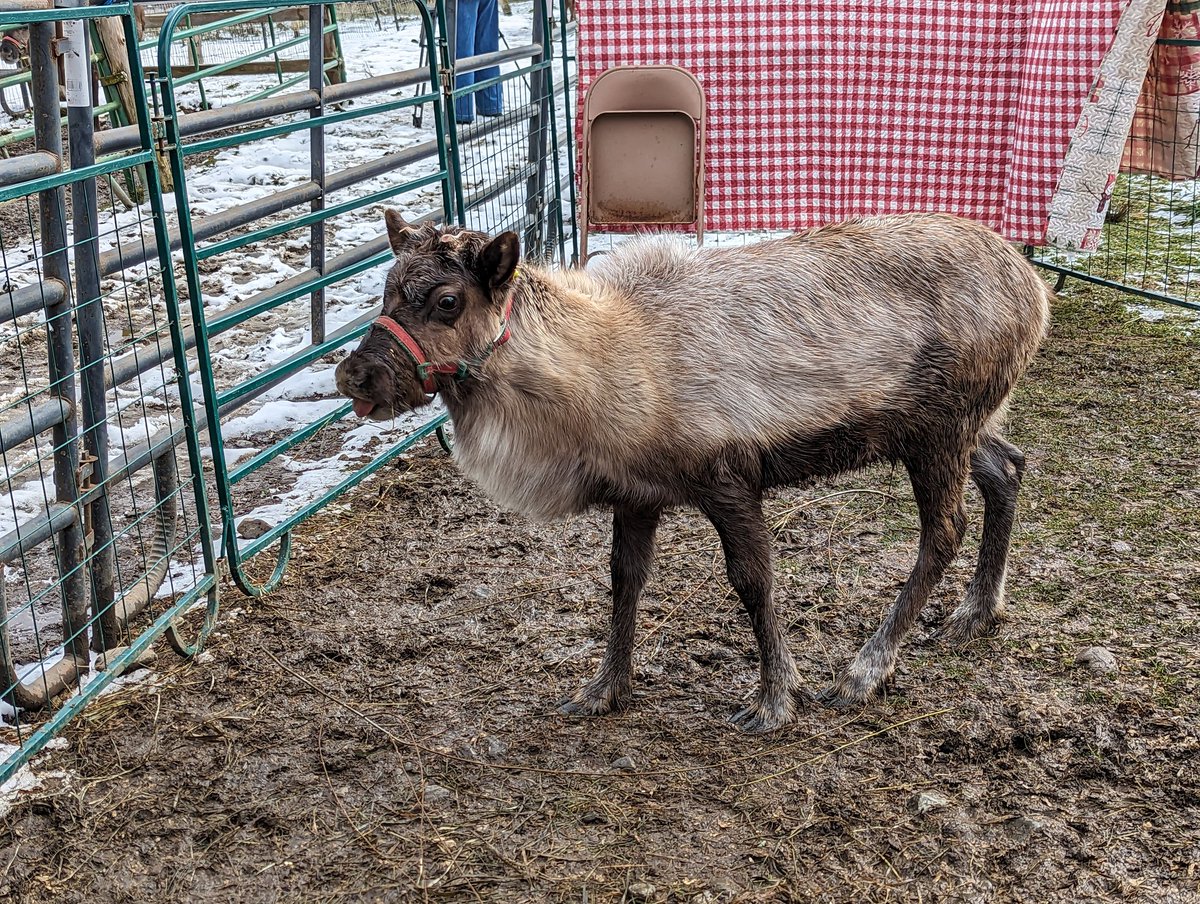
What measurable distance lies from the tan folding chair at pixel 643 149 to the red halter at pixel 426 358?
10.3ft

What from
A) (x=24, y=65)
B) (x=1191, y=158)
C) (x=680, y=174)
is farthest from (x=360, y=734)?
(x=24, y=65)

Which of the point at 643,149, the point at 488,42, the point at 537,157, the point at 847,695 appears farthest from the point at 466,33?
the point at 847,695

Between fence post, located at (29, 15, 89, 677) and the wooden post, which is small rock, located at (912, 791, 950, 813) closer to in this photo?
fence post, located at (29, 15, 89, 677)

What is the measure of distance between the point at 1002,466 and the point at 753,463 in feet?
3.68

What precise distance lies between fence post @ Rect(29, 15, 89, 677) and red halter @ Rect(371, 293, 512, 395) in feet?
3.02

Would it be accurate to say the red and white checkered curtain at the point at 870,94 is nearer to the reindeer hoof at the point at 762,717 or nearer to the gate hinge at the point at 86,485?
the gate hinge at the point at 86,485

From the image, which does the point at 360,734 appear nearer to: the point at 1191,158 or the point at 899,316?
the point at 899,316

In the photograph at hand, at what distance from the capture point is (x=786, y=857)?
2822 mm

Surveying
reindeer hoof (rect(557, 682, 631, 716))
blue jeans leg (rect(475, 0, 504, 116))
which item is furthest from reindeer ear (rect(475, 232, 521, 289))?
blue jeans leg (rect(475, 0, 504, 116))

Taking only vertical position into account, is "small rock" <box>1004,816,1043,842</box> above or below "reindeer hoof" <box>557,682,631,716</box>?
above

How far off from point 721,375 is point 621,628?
2.86 feet

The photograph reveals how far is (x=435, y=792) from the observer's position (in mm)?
3121

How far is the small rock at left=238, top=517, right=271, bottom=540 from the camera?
4.53 meters

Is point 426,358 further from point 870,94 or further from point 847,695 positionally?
point 870,94
